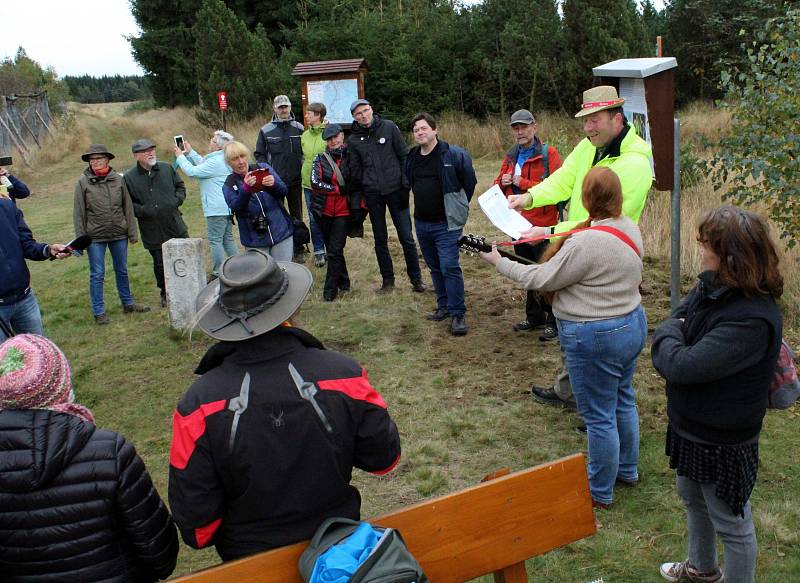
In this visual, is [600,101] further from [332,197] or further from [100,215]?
[100,215]

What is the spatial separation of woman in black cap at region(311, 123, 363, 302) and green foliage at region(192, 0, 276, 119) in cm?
1493

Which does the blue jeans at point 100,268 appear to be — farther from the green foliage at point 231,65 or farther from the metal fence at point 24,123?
the metal fence at point 24,123

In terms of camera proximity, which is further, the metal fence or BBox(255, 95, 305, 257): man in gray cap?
the metal fence

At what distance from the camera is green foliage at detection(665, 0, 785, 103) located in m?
20.0

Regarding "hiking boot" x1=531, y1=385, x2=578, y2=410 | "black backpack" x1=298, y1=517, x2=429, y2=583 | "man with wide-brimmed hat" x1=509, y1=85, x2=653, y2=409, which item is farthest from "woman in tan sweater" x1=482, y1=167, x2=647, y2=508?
"black backpack" x1=298, y1=517, x2=429, y2=583

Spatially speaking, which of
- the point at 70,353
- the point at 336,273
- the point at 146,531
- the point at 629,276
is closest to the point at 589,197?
the point at 629,276

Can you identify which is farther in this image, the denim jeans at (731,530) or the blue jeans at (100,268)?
the blue jeans at (100,268)

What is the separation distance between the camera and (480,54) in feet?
64.2

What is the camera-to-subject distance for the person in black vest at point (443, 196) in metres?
6.46

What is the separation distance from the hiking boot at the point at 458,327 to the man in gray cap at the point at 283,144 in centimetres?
349

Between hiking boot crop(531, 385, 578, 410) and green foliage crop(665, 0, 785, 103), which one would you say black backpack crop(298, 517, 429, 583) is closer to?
hiking boot crop(531, 385, 578, 410)

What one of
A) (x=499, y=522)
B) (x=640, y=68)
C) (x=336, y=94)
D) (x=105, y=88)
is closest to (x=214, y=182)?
(x=336, y=94)

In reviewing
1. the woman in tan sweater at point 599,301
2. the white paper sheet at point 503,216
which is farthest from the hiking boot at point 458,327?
the woman in tan sweater at point 599,301

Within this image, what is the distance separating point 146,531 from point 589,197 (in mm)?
2403
